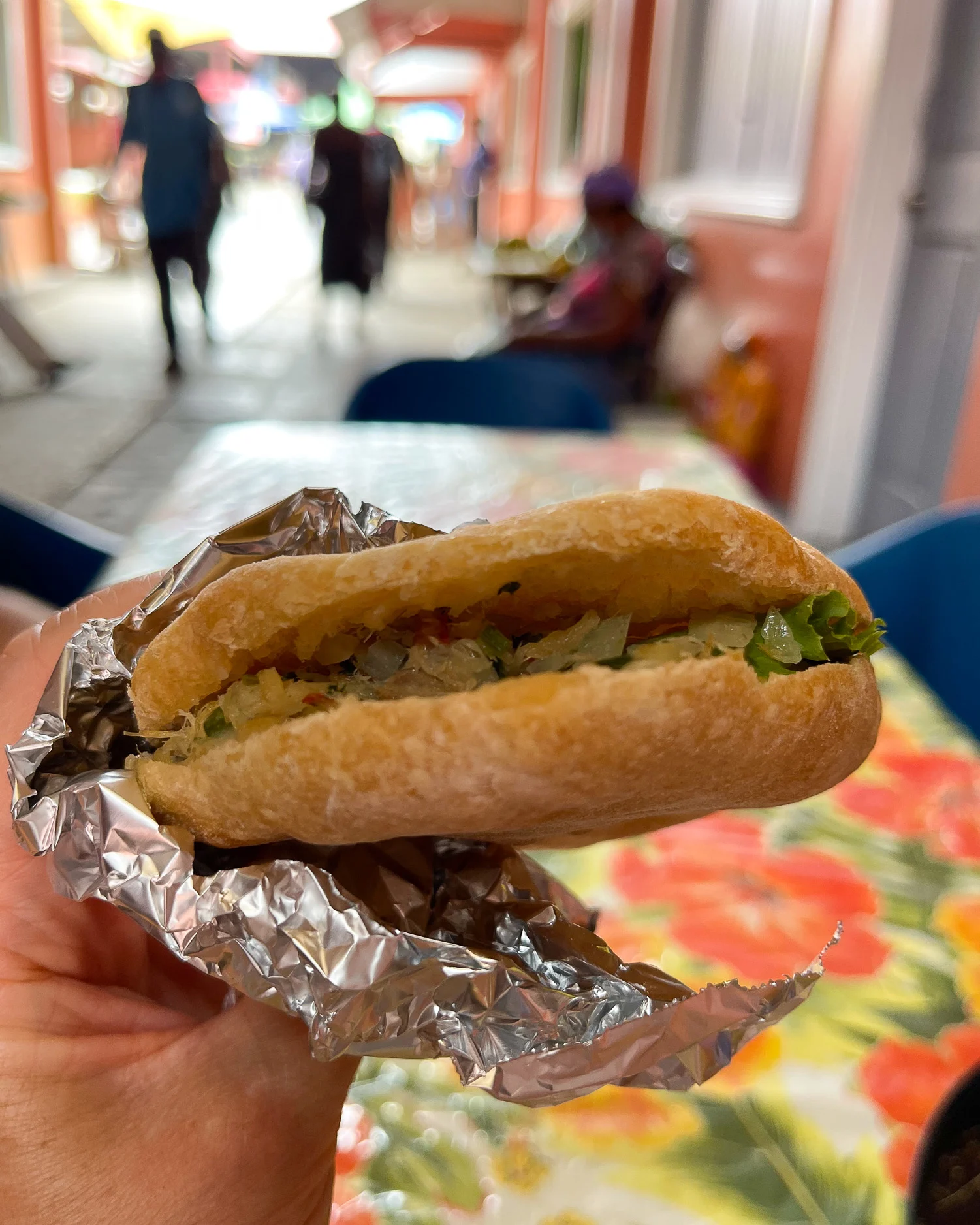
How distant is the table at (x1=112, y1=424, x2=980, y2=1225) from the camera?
73 cm

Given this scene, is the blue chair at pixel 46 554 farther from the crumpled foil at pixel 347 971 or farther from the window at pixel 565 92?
the window at pixel 565 92

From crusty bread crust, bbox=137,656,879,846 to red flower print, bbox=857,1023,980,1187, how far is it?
31 centimetres

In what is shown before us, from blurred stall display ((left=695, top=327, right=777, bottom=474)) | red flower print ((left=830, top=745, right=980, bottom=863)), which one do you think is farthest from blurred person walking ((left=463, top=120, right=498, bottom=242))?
red flower print ((left=830, top=745, right=980, bottom=863))

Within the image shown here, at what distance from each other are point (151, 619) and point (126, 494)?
14.0 ft

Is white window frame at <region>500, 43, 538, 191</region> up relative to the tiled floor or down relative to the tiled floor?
up

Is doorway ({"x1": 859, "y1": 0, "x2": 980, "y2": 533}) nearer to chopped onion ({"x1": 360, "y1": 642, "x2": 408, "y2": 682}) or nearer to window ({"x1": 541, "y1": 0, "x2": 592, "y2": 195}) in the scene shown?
chopped onion ({"x1": 360, "y1": 642, "x2": 408, "y2": 682})

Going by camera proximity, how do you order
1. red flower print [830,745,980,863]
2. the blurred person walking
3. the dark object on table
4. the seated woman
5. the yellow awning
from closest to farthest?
the dark object on table < red flower print [830,745,980,863] < the seated woman < the yellow awning < the blurred person walking

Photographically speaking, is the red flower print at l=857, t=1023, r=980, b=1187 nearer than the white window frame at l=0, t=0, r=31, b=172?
Yes

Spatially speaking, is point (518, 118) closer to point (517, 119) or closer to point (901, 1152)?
point (517, 119)

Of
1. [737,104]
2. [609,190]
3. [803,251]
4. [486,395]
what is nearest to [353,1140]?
[486,395]

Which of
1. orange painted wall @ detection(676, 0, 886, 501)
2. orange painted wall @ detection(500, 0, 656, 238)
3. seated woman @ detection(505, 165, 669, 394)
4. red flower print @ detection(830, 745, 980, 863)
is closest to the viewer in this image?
red flower print @ detection(830, 745, 980, 863)

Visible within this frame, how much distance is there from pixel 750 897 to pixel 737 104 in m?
6.41

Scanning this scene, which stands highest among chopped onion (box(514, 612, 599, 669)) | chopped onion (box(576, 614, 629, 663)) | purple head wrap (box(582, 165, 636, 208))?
purple head wrap (box(582, 165, 636, 208))

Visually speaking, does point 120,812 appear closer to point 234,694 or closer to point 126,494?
point 234,694
